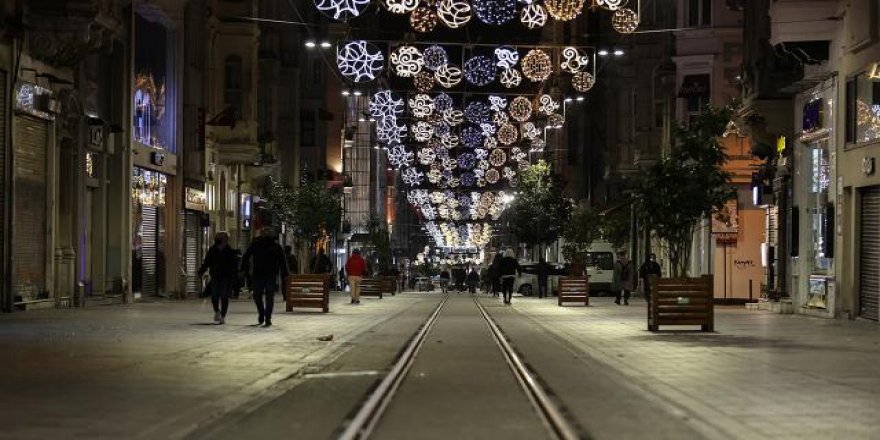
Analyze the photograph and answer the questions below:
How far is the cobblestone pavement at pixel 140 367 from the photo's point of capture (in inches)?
418

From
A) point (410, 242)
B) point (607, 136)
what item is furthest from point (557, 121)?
point (410, 242)

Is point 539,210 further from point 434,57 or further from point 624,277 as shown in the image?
point 434,57

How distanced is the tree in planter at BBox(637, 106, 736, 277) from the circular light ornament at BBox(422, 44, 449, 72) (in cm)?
877

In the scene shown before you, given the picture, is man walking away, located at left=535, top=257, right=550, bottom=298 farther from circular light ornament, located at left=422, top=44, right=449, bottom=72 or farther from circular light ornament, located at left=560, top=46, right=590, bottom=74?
circular light ornament, located at left=422, top=44, right=449, bottom=72

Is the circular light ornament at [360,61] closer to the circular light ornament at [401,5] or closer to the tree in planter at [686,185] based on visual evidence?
the circular light ornament at [401,5]

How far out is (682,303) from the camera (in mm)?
25406

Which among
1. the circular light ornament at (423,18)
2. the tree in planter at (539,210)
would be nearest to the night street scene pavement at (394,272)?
the circular light ornament at (423,18)

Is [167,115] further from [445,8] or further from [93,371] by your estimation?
[93,371]

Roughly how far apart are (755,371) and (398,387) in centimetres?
481

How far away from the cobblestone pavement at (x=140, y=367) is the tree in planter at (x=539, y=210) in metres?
48.3

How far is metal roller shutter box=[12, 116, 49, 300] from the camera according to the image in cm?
3006

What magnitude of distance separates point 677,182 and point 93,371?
14.9 metres

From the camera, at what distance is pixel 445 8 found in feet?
92.4

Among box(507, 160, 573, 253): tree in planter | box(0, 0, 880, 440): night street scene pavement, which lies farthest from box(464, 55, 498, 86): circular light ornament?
box(507, 160, 573, 253): tree in planter
